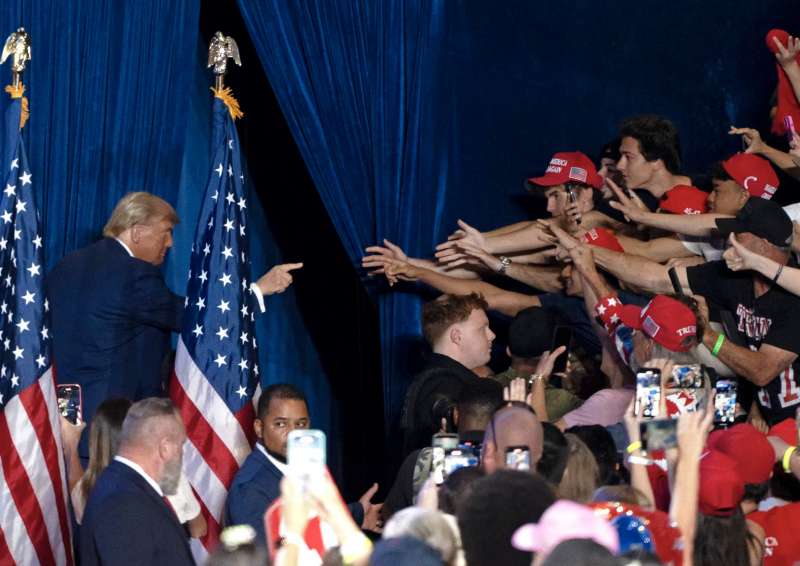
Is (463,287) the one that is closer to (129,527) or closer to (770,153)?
(770,153)

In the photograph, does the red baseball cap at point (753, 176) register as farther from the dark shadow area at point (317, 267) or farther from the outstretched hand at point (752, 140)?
the dark shadow area at point (317, 267)

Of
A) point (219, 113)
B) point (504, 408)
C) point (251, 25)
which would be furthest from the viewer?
point (251, 25)

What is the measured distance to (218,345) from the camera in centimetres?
693

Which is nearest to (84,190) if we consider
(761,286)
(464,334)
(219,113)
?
(219,113)

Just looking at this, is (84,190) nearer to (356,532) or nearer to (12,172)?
(12,172)

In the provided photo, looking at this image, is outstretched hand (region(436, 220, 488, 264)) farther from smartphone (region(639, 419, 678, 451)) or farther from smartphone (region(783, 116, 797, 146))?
smartphone (region(639, 419, 678, 451))

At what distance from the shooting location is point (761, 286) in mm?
6664

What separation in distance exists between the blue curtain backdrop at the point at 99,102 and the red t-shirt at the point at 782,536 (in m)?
3.86

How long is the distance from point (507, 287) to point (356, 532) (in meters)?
5.16

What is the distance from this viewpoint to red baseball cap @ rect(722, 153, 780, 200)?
740 centimetres

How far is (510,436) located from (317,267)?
171 inches

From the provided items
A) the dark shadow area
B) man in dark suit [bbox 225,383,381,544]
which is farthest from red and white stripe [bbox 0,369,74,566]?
the dark shadow area

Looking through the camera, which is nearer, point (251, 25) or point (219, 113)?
point (219, 113)

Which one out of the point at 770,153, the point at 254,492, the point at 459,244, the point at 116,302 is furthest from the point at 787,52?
the point at 254,492
